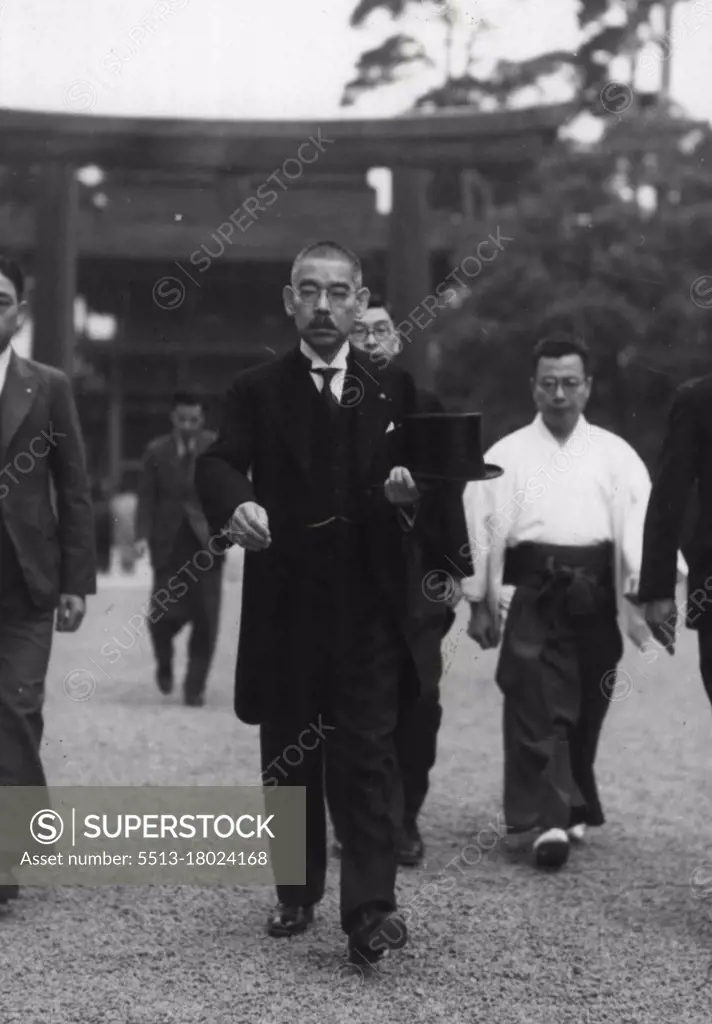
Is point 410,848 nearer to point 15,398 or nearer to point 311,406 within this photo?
point 311,406

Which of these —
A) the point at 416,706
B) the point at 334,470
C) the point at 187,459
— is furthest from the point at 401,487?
the point at 187,459

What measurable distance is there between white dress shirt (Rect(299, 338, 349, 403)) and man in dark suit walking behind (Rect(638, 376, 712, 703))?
94 cm

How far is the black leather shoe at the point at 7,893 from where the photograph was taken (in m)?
4.52

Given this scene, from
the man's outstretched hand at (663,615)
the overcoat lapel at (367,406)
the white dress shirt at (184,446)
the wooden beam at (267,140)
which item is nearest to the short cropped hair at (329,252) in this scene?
the overcoat lapel at (367,406)

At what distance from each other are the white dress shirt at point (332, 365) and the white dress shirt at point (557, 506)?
146cm

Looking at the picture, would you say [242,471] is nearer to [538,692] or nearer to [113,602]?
[538,692]

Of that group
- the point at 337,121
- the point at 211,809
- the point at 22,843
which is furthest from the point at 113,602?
the point at 22,843

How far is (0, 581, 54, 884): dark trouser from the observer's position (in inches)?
183

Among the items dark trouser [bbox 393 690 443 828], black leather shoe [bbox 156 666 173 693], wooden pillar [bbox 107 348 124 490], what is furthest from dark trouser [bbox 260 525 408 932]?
wooden pillar [bbox 107 348 124 490]

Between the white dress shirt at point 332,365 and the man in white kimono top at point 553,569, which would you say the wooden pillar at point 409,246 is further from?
the white dress shirt at point 332,365

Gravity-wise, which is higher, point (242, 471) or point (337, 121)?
point (337, 121)

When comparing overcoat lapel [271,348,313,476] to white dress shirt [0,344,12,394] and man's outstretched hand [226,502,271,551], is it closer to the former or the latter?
man's outstretched hand [226,502,271,551]

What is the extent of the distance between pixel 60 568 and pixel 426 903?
1.51 meters

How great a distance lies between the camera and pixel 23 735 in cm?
468
